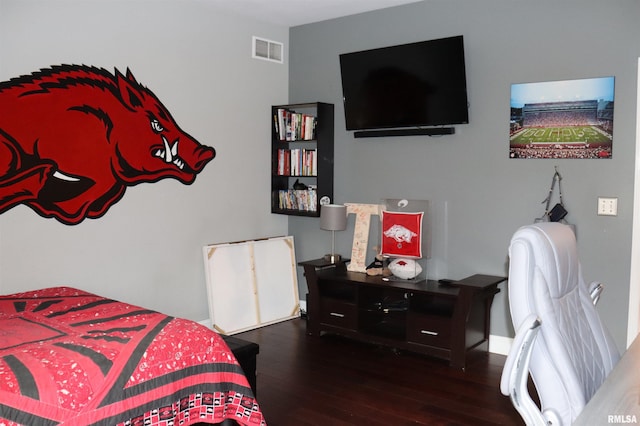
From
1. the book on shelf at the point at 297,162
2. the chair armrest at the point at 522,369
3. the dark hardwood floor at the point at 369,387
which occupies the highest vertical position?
the book on shelf at the point at 297,162

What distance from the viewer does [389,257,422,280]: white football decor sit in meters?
4.54

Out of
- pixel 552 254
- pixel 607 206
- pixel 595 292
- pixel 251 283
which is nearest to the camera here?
pixel 552 254

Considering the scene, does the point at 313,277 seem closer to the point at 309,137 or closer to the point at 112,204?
the point at 309,137

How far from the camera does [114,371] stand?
2.29 metres

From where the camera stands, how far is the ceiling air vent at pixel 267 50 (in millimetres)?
5289

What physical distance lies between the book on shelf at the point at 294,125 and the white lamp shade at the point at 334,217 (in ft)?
2.36

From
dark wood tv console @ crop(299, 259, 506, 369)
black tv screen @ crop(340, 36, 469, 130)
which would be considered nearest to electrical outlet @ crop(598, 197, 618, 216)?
dark wood tv console @ crop(299, 259, 506, 369)

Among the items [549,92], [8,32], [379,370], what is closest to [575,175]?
[549,92]

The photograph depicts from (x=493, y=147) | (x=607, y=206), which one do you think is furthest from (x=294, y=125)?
(x=607, y=206)

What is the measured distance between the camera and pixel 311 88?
545 centimetres

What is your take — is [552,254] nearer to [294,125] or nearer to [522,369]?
[522,369]

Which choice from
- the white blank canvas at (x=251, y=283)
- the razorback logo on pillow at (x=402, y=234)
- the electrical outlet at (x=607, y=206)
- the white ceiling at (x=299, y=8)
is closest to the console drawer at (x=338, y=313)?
the razorback logo on pillow at (x=402, y=234)

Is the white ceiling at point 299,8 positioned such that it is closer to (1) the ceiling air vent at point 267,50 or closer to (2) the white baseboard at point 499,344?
(1) the ceiling air vent at point 267,50

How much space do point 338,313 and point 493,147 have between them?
1798 millimetres
